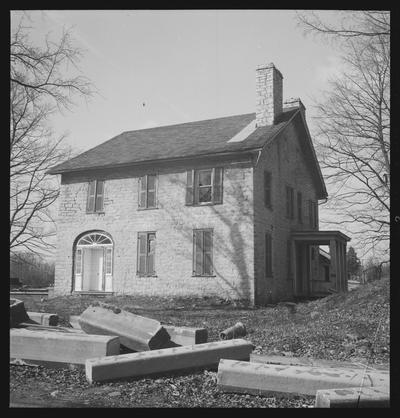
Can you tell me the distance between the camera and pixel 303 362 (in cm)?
729

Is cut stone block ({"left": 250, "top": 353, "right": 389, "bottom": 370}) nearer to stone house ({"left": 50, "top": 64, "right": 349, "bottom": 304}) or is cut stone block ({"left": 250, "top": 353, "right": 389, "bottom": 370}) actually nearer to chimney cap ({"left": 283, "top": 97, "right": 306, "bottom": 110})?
stone house ({"left": 50, "top": 64, "right": 349, "bottom": 304})

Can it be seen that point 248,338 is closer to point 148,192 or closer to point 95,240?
point 148,192

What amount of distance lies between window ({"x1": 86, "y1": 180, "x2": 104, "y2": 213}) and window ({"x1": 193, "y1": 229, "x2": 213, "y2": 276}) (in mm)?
4462

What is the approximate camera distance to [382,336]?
343 inches

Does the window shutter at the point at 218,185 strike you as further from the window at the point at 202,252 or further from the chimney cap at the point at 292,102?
the chimney cap at the point at 292,102

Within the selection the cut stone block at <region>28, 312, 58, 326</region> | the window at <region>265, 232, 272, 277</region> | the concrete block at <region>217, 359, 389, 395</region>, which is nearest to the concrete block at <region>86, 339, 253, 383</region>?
the concrete block at <region>217, 359, 389, 395</region>

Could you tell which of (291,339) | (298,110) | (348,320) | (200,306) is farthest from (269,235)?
(291,339)

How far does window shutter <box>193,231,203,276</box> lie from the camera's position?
17.4 m

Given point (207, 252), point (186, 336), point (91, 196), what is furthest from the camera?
point (91, 196)

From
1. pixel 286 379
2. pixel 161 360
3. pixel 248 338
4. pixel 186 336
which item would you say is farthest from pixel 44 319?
pixel 286 379

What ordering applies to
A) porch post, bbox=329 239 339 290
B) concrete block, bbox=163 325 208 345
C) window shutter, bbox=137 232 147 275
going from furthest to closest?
porch post, bbox=329 239 339 290 → window shutter, bbox=137 232 147 275 → concrete block, bbox=163 325 208 345

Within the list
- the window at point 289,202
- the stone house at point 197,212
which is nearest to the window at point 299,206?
the stone house at point 197,212

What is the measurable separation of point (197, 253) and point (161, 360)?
11321 mm

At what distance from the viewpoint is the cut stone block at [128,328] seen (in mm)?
7094
